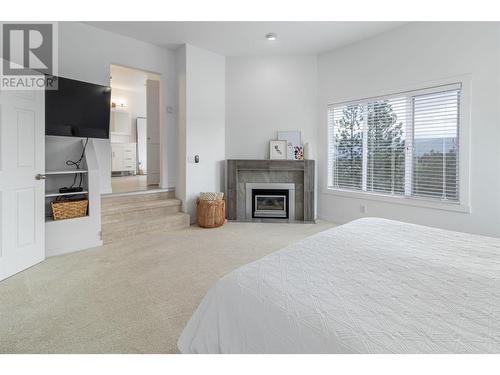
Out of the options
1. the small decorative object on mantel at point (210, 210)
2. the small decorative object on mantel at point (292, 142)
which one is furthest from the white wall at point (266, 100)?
the small decorative object on mantel at point (210, 210)

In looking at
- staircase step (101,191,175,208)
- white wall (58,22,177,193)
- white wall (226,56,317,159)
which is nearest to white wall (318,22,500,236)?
white wall (226,56,317,159)

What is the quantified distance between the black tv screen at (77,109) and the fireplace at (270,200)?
8.19 feet

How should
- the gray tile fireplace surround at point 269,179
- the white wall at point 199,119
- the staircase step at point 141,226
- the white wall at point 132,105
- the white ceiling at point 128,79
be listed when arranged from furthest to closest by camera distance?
1. the white wall at point 132,105
2. the white ceiling at point 128,79
3. the gray tile fireplace surround at point 269,179
4. the white wall at point 199,119
5. the staircase step at point 141,226

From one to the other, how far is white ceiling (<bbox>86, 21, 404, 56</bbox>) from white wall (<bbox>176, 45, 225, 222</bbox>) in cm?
27

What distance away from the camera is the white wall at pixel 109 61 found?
378 cm

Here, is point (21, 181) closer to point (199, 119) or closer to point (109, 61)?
point (109, 61)

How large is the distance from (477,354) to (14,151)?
3528 millimetres

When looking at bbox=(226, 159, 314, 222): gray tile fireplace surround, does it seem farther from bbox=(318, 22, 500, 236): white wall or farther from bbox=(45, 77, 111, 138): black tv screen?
bbox=(45, 77, 111, 138): black tv screen

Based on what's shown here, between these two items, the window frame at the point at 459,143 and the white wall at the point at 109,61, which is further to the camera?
the white wall at the point at 109,61

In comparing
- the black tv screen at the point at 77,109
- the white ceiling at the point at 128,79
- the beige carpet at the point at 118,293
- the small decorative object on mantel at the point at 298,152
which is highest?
the white ceiling at the point at 128,79

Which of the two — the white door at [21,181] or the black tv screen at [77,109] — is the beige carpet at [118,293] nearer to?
the white door at [21,181]

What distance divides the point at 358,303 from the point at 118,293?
203 centimetres

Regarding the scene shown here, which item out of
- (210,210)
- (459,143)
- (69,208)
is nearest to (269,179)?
(210,210)

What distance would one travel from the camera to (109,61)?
414cm
